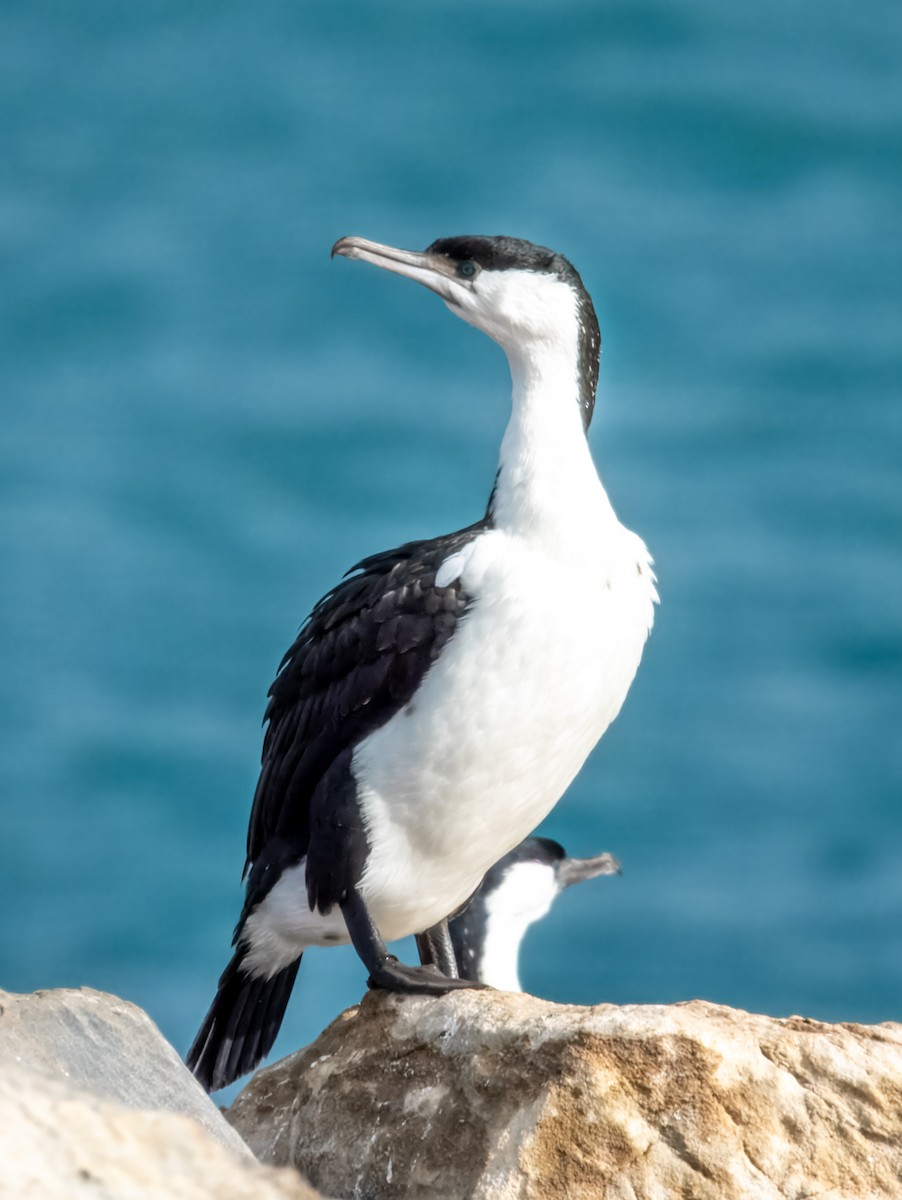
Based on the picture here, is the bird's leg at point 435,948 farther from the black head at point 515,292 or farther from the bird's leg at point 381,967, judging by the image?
the black head at point 515,292

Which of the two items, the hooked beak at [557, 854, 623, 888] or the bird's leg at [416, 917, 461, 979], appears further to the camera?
the hooked beak at [557, 854, 623, 888]

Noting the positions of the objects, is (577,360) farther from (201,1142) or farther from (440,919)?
(201,1142)

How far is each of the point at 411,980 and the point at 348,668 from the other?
843mm

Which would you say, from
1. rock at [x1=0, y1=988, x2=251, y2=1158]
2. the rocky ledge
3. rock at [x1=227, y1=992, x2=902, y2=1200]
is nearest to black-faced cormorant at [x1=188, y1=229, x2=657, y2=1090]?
rock at [x1=227, y1=992, x2=902, y2=1200]

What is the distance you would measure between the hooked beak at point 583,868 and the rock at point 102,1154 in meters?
6.22

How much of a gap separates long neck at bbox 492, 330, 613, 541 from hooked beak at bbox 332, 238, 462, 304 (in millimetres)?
255

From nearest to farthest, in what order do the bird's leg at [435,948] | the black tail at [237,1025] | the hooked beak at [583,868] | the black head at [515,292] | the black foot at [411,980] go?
the black foot at [411,980] < the black head at [515,292] < the black tail at [237,1025] < the bird's leg at [435,948] < the hooked beak at [583,868]

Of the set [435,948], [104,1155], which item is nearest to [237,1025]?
[435,948]

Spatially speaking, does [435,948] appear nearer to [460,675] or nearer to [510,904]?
[460,675]

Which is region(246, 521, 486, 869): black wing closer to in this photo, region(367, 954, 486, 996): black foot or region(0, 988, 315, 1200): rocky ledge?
region(367, 954, 486, 996): black foot

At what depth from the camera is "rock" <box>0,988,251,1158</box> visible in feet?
10.6

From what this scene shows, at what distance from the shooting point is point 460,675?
4.59 metres

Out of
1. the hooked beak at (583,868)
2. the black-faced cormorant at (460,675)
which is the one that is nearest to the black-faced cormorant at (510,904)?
the hooked beak at (583,868)

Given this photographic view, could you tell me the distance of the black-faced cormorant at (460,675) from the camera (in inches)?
181
